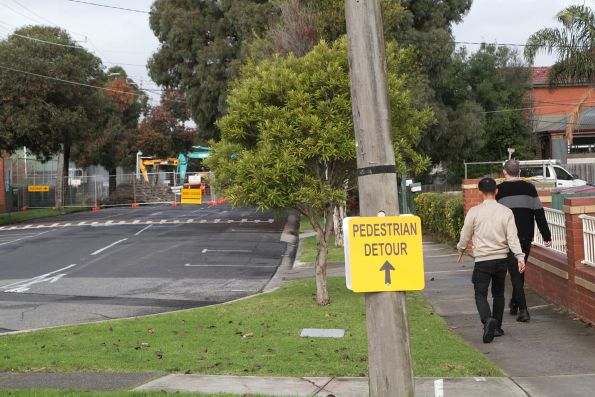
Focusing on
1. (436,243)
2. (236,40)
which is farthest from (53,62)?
(436,243)

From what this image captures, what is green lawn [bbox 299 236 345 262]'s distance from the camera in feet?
65.9

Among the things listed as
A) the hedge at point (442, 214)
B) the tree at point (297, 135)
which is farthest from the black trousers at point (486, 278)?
the hedge at point (442, 214)

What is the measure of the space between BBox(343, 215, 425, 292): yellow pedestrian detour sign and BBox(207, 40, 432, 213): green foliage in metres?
6.01

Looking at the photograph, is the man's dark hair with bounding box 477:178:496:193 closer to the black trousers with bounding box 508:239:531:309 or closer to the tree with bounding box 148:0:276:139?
the black trousers with bounding box 508:239:531:309

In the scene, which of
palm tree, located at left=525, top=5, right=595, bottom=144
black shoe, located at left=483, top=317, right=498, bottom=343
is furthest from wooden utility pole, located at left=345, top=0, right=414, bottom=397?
palm tree, located at left=525, top=5, right=595, bottom=144

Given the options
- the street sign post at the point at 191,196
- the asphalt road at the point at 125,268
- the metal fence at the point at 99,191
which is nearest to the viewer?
the asphalt road at the point at 125,268

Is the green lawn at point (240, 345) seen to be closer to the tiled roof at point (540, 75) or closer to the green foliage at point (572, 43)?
the green foliage at point (572, 43)

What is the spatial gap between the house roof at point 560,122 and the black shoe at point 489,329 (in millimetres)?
40014

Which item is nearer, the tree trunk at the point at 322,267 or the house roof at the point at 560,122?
the tree trunk at the point at 322,267

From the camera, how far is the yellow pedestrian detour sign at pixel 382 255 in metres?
4.68

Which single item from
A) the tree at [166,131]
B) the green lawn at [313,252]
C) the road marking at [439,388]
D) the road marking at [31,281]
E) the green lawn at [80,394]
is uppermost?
the tree at [166,131]

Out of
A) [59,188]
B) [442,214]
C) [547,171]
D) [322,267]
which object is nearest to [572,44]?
[547,171]

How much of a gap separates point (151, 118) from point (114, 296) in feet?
215

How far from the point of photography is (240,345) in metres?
8.79
